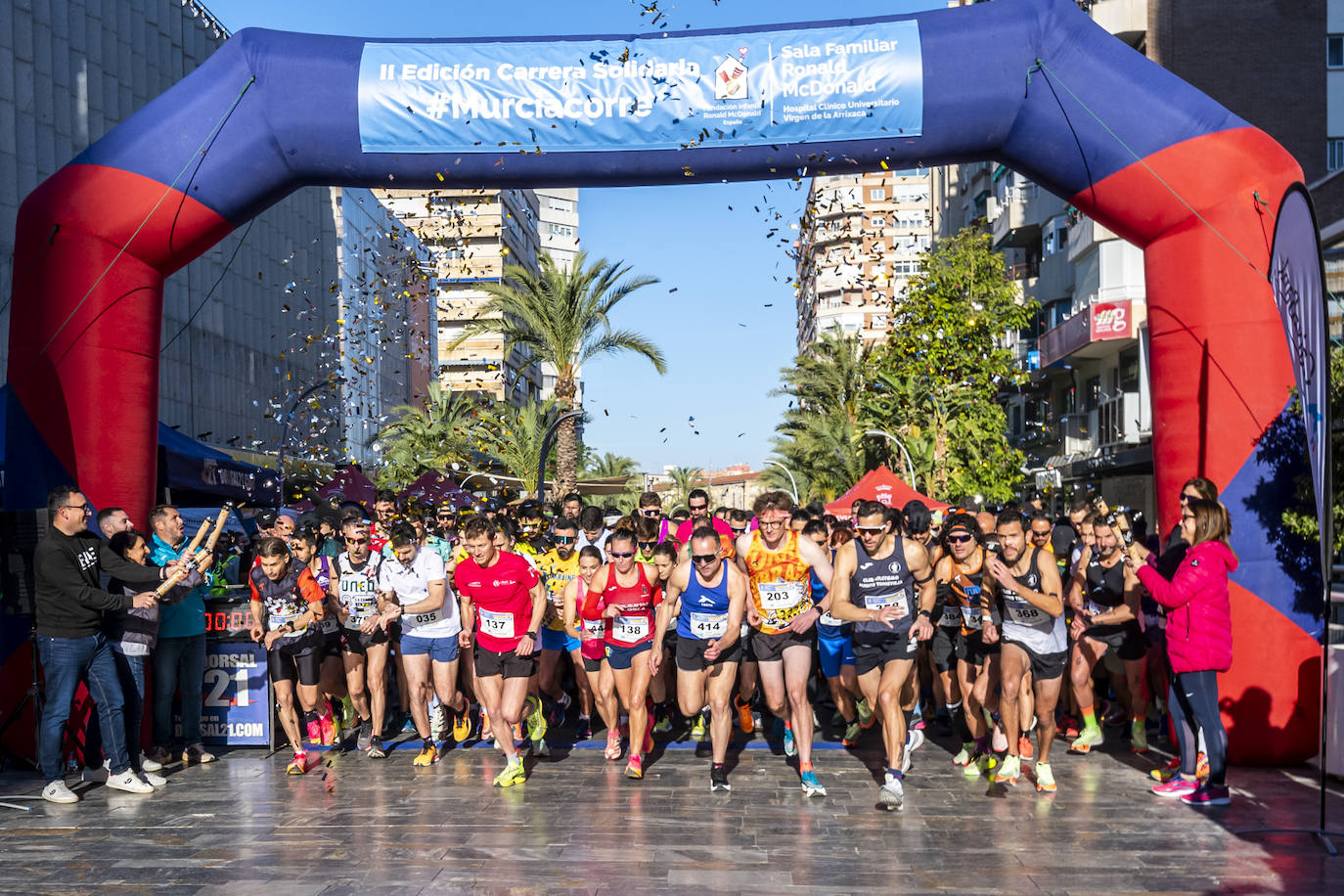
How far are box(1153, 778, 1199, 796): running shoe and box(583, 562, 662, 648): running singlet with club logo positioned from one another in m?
3.82

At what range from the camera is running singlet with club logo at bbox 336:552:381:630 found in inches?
395

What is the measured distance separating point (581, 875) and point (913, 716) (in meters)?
4.26

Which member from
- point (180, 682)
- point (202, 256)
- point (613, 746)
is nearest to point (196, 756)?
point (180, 682)

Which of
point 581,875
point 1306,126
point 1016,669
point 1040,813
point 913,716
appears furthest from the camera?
point 1306,126

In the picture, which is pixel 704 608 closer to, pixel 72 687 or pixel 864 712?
pixel 864 712

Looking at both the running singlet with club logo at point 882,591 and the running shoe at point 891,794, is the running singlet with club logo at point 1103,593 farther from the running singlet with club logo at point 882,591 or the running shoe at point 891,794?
the running shoe at point 891,794

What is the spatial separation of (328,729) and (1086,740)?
6452 mm

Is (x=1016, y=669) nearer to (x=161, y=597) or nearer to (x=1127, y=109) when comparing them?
(x=1127, y=109)

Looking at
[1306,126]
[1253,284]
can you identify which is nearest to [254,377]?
[1306,126]

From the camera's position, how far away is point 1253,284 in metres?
9.37

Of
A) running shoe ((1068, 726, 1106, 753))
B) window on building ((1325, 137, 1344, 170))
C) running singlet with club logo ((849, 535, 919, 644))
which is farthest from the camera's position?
window on building ((1325, 137, 1344, 170))

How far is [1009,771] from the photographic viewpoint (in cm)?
865

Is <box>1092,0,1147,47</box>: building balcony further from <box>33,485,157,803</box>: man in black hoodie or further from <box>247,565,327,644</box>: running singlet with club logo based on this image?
<box>33,485,157,803</box>: man in black hoodie

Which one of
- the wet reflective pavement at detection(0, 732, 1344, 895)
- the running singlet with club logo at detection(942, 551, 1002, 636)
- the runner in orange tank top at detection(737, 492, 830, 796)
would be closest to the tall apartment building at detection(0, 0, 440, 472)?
the wet reflective pavement at detection(0, 732, 1344, 895)
